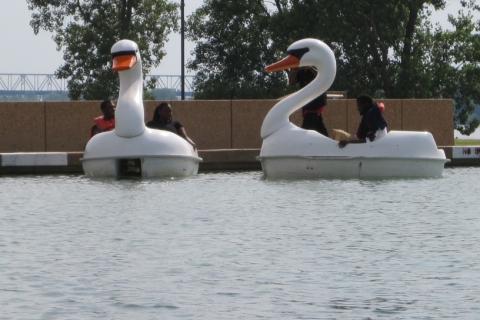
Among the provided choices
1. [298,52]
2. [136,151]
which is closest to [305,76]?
[298,52]

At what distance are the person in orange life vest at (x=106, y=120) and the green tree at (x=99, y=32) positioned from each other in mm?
30176

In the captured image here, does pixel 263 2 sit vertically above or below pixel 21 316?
above

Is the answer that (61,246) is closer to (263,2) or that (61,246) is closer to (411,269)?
(411,269)

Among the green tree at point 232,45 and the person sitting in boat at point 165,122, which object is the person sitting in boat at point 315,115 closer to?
the person sitting in boat at point 165,122

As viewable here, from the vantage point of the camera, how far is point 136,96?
27.4 metres

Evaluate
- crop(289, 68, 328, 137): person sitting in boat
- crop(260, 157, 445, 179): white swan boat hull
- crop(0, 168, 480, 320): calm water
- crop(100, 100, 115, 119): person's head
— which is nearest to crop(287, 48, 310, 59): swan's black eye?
crop(289, 68, 328, 137): person sitting in boat

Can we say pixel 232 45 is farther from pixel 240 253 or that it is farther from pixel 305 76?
pixel 240 253

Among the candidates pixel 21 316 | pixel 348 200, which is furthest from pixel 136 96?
pixel 21 316

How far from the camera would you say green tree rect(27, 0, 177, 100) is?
59.6 m

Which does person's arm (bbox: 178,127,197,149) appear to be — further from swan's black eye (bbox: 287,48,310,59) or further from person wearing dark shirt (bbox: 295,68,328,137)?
swan's black eye (bbox: 287,48,310,59)

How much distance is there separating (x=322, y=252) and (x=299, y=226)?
103 inches

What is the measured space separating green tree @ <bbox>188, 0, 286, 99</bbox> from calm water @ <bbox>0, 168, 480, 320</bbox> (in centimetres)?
3654

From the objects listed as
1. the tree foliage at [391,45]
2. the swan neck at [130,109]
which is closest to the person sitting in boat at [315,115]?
the swan neck at [130,109]

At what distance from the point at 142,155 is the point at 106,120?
2593mm
